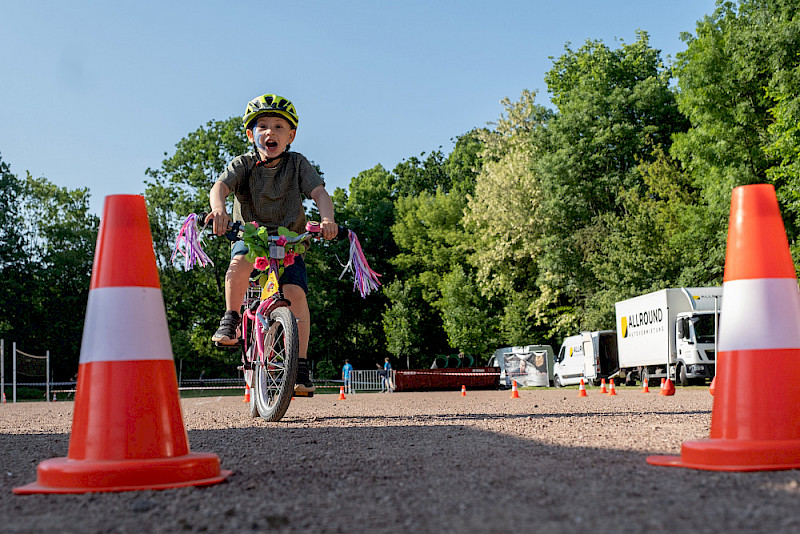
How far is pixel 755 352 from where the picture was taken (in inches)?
167

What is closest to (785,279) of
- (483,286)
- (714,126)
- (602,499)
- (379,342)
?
(602,499)

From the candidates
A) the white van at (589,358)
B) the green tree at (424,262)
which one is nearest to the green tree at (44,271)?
the green tree at (424,262)

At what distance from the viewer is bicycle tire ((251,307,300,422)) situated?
24.0ft

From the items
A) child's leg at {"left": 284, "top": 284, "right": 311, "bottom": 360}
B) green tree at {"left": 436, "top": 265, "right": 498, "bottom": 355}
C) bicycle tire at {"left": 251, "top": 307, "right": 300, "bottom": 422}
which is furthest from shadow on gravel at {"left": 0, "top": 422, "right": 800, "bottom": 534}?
green tree at {"left": 436, "top": 265, "right": 498, "bottom": 355}

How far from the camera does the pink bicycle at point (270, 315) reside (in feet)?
24.6

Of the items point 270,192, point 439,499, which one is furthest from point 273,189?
point 439,499

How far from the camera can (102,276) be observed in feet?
14.1

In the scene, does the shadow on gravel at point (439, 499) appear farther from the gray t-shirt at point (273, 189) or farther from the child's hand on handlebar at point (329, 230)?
the gray t-shirt at point (273, 189)

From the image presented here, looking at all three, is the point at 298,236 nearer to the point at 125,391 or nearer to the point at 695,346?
the point at 125,391

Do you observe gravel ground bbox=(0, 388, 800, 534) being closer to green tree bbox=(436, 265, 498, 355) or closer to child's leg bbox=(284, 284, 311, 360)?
child's leg bbox=(284, 284, 311, 360)

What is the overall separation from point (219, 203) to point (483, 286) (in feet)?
122

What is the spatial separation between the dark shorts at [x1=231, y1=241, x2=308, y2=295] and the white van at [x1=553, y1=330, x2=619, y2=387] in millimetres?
29001

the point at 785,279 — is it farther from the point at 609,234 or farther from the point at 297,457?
the point at 609,234

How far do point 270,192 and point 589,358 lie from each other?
30.4m
